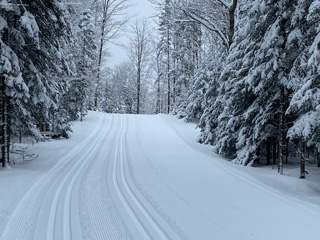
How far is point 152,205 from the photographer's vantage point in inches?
217

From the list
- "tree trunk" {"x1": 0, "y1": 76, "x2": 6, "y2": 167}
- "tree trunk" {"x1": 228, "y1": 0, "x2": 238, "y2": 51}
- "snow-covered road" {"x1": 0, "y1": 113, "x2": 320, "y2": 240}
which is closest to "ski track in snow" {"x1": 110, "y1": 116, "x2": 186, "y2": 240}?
"snow-covered road" {"x1": 0, "y1": 113, "x2": 320, "y2": 240}

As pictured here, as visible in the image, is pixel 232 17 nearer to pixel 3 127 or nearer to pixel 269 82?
pixel 269 82

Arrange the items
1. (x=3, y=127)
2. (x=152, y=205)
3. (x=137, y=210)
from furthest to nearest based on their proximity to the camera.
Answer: (x=3, y=127), (x=152, y=205), (x=137, y=210)

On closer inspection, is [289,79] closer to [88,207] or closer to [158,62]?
[88,207]

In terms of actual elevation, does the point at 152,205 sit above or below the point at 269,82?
below

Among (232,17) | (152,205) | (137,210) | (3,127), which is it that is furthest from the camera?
(232,17)

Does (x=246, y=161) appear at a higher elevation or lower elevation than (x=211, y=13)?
lower

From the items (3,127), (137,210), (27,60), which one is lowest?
(137,210)

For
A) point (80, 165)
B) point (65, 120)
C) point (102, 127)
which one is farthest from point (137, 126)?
point (80, 165)

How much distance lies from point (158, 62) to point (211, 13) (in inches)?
913

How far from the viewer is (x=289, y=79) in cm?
865

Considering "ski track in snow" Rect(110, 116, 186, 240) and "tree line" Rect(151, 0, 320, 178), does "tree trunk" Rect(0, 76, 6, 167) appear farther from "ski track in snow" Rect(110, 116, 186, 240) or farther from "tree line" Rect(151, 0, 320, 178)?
"tree line" Rect(151, 0, 320, 178)

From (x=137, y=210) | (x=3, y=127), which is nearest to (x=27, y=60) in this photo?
(x=3, y=127)

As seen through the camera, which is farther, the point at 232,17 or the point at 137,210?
the point at 232,17
